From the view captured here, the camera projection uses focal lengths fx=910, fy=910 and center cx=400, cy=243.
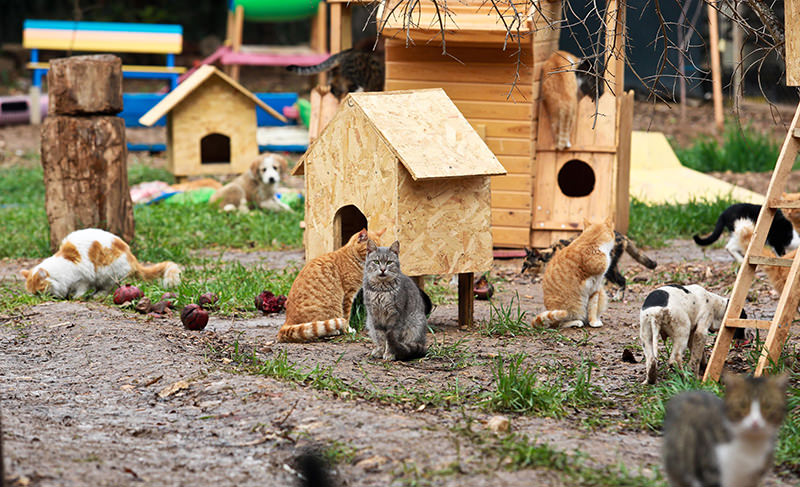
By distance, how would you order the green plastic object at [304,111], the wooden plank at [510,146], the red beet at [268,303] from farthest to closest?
the green plastic object at [304,111], the wooden plank at [510,146], the red beet at [268,303]

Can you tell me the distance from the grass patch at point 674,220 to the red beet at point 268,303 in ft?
13.8

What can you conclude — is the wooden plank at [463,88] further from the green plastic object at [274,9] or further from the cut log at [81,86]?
the green plastic object at [274,9]

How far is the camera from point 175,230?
373 inches

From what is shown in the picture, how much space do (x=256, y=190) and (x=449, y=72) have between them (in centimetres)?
357

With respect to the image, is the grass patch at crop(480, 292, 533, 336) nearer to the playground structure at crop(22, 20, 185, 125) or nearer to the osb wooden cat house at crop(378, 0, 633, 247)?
the osb wooden cat house at crop(378, 0, 633, 247)

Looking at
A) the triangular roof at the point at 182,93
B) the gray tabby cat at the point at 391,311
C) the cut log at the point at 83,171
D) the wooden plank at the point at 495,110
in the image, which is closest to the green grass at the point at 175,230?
the cut log at the point at 83,171

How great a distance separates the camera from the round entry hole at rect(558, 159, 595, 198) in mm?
9291

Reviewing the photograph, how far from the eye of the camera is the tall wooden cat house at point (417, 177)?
18.2 ft

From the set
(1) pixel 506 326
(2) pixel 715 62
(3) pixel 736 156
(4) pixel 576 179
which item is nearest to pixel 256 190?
(4) pixel 576 179

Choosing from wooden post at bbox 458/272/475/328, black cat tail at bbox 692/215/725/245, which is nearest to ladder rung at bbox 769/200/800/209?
wooden post at bbox 458/272/475/328

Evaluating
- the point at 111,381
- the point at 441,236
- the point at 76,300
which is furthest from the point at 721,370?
the point at 76,300

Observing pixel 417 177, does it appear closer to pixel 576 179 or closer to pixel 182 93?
pixel 576 179

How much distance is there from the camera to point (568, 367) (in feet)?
16.4

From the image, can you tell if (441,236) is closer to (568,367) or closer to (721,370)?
(568,367)
